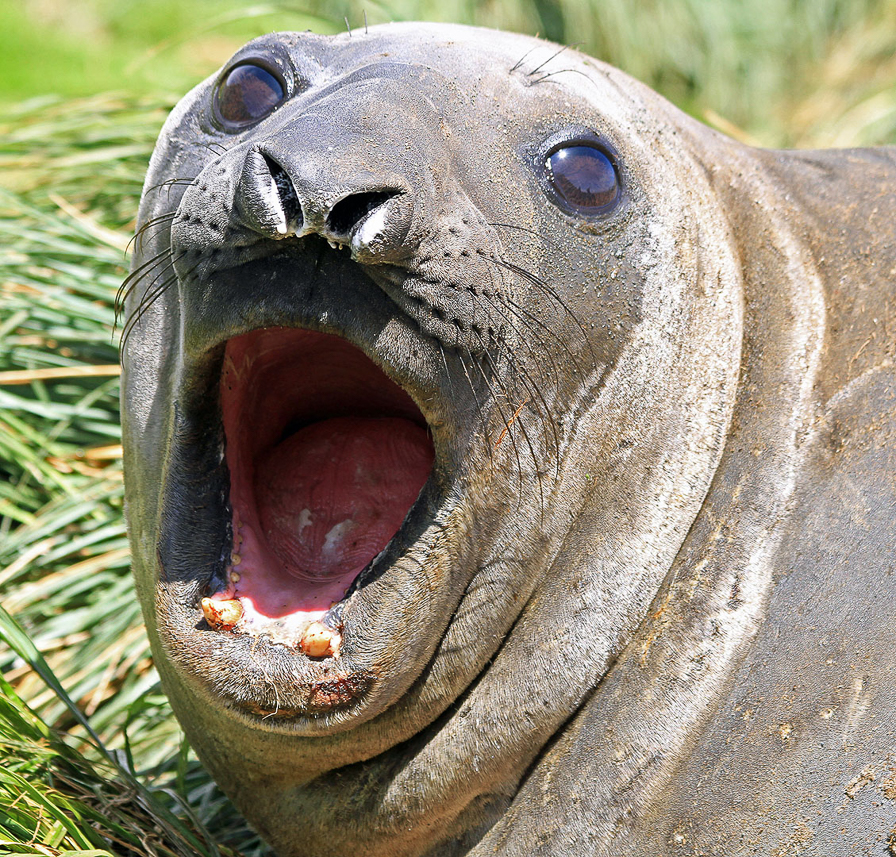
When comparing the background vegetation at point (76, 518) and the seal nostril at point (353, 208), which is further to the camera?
the background vegetation at point (76, 518)

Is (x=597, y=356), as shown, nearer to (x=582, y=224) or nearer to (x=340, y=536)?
(x=582, y=224)

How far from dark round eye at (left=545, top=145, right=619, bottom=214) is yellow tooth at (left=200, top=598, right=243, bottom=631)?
0.93 meters

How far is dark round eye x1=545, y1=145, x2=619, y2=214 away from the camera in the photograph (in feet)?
7.20

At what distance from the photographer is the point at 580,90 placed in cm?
235

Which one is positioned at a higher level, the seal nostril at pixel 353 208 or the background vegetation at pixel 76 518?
the seal nostril at pixel 353 208

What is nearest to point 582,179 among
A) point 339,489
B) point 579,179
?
point 579,179

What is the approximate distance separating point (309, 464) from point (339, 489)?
99 millimetres

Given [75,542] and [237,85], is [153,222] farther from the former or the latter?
[75,542]

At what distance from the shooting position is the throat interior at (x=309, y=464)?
225cm

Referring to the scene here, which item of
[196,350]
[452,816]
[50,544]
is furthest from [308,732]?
[50,544]

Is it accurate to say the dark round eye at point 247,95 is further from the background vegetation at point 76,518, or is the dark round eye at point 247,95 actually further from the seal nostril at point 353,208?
the background vegetation at point 76,518

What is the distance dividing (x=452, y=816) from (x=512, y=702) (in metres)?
0.27

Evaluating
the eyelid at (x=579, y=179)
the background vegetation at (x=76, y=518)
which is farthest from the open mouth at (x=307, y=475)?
the background vegetation at (x=76, y=518)

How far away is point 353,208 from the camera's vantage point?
74.2 inches
